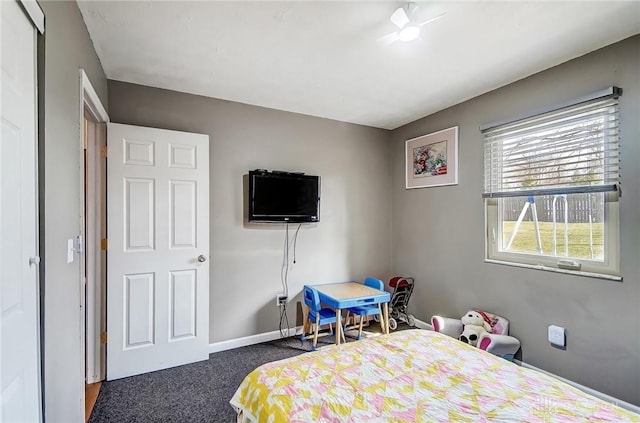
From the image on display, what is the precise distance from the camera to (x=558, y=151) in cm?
237

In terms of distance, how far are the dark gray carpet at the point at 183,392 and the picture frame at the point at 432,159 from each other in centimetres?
233

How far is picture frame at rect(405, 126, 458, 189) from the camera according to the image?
10.5ft

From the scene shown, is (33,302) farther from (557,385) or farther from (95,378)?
(557,385)

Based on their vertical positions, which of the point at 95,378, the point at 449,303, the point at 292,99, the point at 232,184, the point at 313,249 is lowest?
the point at 95,378

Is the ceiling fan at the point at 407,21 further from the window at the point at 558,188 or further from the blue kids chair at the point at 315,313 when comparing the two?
the blue kids chair at the point at 315,313

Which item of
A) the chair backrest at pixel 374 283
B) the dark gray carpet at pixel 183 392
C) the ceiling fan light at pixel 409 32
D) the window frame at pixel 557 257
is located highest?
the ceiling fan light at pixel 409 32

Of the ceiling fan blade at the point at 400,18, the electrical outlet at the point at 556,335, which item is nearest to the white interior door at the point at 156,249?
the ceiling fan blade at the point at 400,18

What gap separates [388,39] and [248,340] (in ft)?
9.73

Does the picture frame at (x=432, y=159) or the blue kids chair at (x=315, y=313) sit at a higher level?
the picture frame at (x=432, y=159)

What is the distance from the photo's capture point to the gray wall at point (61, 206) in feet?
4.19

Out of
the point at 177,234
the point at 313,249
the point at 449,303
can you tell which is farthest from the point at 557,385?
the point at 177,234

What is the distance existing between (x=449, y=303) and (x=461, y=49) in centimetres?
241

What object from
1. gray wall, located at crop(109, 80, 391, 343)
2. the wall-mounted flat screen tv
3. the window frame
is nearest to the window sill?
the window frame

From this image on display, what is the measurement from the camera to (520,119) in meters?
2.56
